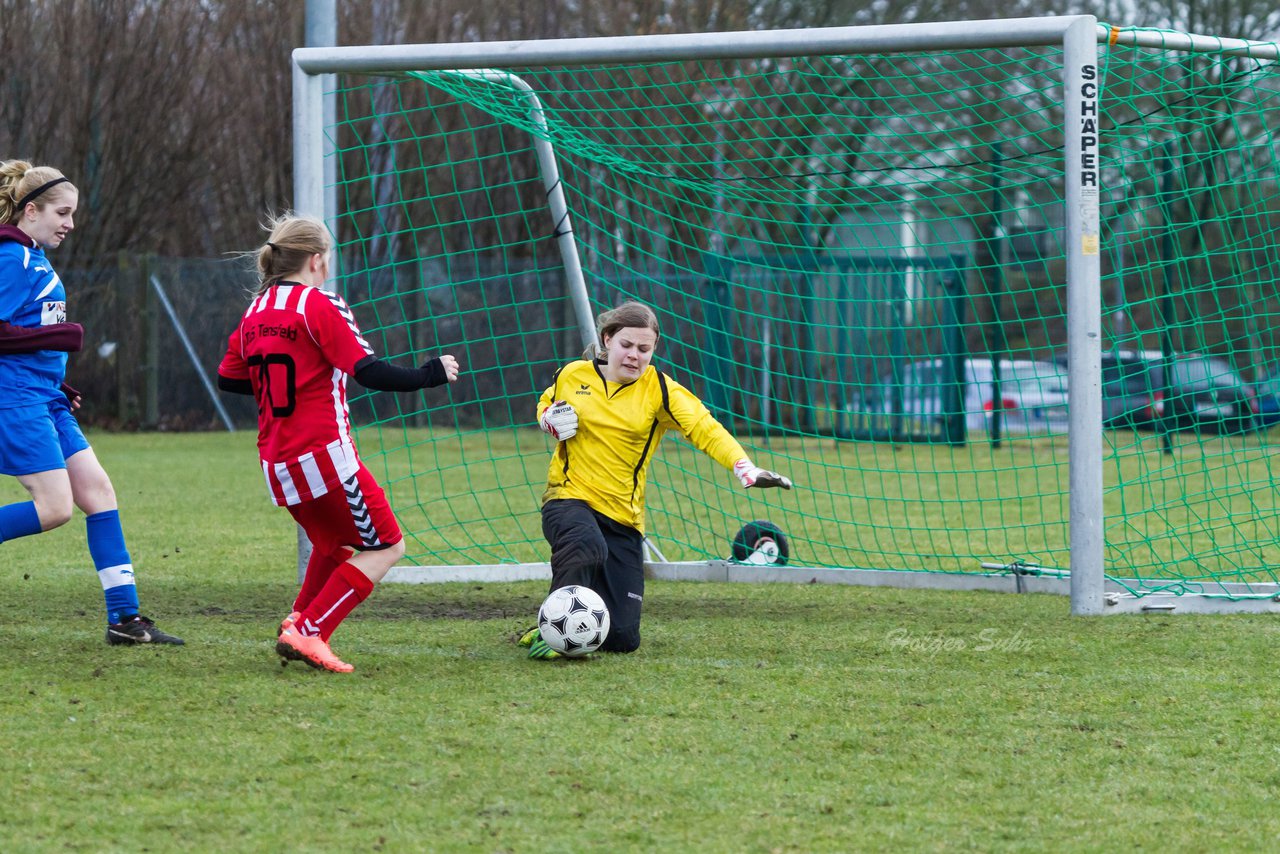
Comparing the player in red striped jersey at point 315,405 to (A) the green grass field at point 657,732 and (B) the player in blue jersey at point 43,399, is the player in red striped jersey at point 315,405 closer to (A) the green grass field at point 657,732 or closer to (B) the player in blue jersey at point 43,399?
(A) the green grass field at point 657,732

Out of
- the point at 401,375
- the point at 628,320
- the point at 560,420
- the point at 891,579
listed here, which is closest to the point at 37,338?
the point at 401,375

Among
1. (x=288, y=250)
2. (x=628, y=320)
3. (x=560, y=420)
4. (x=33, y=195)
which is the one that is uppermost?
(x=33, y=195)

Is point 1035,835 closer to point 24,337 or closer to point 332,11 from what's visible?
point 24,337

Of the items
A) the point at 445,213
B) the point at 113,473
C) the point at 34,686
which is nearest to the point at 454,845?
the point at 34,686

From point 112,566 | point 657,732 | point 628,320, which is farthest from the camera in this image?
point 628,320

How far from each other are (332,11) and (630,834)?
7211mm

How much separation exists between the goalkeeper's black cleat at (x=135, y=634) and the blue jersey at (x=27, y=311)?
75 centimetres

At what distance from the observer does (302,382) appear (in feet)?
13.8

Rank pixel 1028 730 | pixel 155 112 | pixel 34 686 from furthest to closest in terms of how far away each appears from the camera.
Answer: pixel 155 112
pixel 34 686
pixel 1028 730

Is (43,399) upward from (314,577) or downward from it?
upward

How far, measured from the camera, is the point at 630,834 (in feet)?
9.24

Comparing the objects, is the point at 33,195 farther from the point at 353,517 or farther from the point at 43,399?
the point at 353,517

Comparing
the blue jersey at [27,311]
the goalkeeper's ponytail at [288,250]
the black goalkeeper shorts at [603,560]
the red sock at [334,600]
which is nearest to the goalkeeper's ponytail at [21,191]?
the blue jersey at [27,311]

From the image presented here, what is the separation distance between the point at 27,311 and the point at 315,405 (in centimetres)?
104
